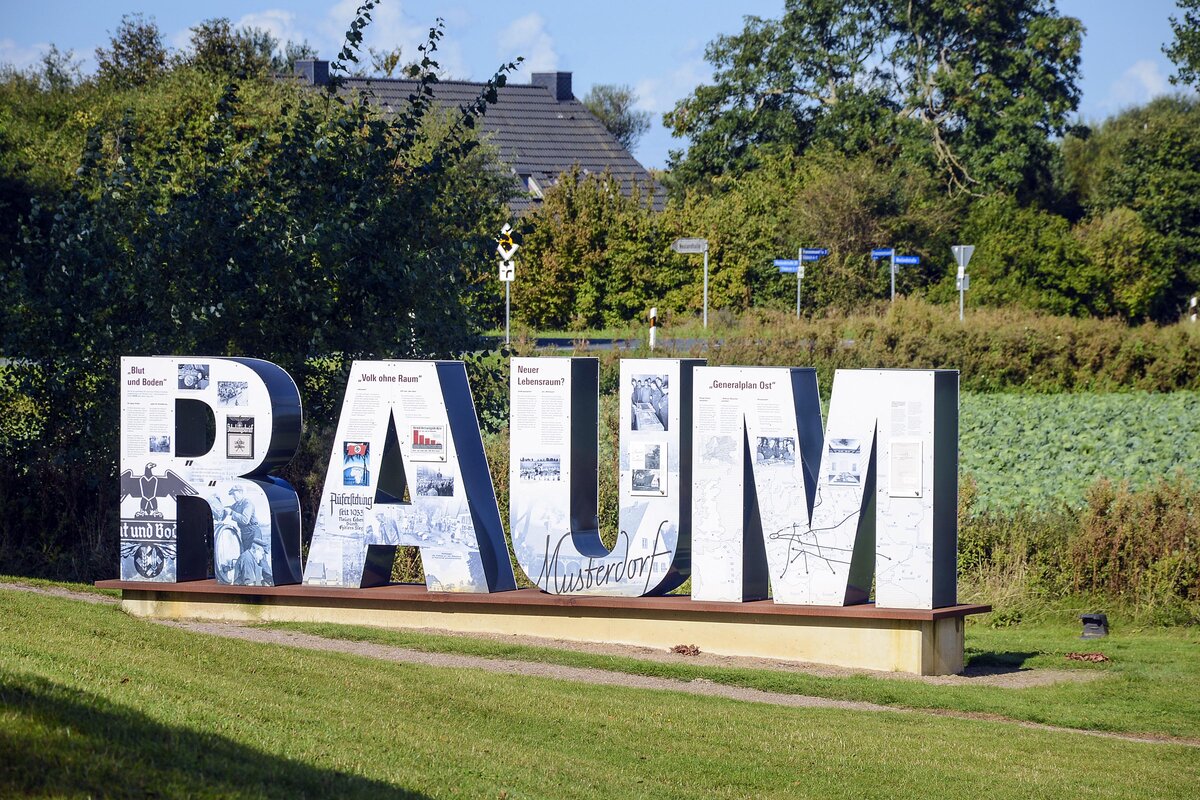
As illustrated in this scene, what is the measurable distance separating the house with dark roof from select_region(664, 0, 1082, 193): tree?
3.26 meters

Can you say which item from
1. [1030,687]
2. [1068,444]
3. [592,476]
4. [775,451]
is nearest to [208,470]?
[592,476]

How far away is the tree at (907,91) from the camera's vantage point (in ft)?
195

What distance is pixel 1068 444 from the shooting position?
870 inches

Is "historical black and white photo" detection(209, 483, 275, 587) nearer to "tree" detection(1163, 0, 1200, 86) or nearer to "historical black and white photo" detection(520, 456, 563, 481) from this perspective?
"historical black and white photo" detection(520, 456, 563, 481)

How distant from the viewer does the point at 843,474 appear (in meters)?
13.0

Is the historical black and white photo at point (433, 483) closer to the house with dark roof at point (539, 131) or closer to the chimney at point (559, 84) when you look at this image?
the house with dark roof at point (539, 131)

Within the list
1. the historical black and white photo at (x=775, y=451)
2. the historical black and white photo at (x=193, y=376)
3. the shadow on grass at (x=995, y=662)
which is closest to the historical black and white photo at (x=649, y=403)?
the historical black and white photo at (x=775, y=451)

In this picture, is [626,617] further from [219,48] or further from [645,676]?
[219,48]

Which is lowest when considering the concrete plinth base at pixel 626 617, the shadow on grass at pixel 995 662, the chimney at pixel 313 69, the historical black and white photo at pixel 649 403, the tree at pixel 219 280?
the shadow on grass at pixel 995 662

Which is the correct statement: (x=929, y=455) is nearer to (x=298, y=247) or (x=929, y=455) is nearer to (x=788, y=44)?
(x=298, y=247)

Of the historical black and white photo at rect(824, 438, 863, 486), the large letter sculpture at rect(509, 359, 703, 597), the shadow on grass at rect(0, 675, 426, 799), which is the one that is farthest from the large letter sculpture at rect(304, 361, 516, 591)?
the shadow on grass at rect(0, 675, 426, 799)

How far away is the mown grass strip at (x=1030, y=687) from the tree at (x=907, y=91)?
1838 inches

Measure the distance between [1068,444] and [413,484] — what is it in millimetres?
12279

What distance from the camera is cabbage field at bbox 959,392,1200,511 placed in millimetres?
19266
